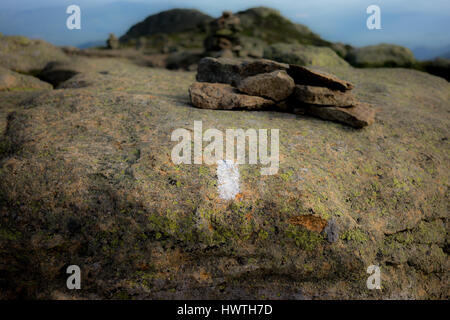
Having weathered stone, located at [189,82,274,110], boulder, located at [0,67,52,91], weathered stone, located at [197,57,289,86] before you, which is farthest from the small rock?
boulder, located at [0,67,52,91]

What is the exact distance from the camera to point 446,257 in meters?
7.70

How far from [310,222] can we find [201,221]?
2366mm

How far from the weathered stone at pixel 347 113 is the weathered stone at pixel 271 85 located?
0.81m

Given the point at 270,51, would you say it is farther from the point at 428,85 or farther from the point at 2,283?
the point at 2,283

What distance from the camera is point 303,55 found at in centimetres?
2103

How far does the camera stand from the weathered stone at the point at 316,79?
9867 mm

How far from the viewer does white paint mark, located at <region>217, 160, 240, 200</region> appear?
6.50 metres

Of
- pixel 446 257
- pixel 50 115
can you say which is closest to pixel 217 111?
pixel 50 115

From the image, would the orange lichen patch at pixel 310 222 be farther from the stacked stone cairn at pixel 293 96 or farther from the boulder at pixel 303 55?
the boulder at pixel 303 55

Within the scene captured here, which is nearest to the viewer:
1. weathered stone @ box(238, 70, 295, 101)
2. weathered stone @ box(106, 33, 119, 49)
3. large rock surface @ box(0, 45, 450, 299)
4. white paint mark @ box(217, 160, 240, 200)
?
large rock surface @ box(0, 45, 450, 299)

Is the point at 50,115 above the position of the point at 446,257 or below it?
above

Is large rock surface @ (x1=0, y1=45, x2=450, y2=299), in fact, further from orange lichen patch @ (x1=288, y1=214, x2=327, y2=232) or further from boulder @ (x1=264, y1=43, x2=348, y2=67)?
boulder @ (x1=264, y1=43, x2=348, y2=67)

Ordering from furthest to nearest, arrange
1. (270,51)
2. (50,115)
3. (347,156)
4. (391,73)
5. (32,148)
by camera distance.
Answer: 1. (270,51)
2. (391,73)
3. (50,115)
4. (347,156)
5. (32,148)
